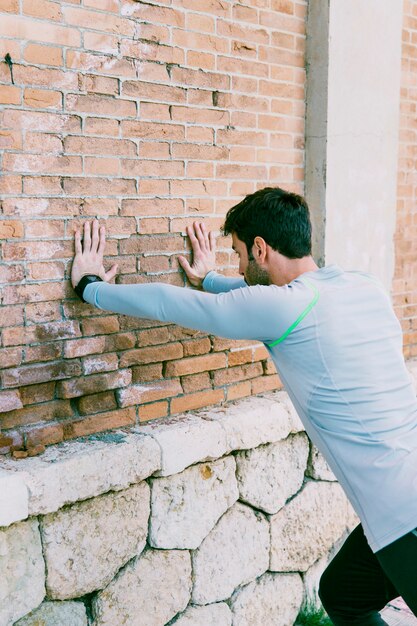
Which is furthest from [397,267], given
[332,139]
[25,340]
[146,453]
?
[25,340]

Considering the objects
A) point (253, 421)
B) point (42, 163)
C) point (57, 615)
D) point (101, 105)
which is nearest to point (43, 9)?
point (101, 105)

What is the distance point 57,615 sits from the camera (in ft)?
11.0

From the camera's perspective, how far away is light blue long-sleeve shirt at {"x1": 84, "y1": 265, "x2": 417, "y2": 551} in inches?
112

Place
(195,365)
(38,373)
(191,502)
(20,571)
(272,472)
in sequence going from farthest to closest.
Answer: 1. (272,472)
2. (195,365)
3. (191,502)
4. (38,373)
5. (20,571)

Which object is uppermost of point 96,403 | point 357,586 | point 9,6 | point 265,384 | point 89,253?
point 9,6

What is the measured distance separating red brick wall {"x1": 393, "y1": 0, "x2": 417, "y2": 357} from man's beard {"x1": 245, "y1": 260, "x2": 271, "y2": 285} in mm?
2172

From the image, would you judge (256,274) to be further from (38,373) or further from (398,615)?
(398,615)

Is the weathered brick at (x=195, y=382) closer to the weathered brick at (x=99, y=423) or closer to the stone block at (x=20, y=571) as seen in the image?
the weathered brick at (x=99, y=423)

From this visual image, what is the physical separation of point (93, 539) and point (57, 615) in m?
0.32

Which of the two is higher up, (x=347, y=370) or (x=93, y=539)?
(x=347, y=370)

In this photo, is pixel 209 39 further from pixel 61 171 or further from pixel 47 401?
pixel 47 401

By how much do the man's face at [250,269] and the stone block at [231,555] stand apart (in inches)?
51.4

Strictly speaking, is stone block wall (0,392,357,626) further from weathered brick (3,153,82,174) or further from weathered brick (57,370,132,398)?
weathered brick (3,153,82,174)

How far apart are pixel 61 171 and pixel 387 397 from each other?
1.58 metres
